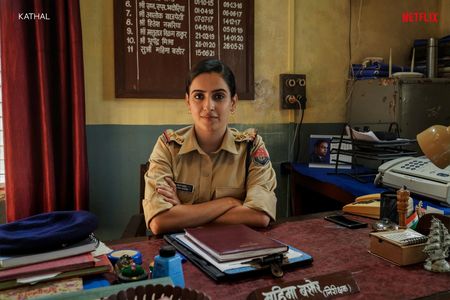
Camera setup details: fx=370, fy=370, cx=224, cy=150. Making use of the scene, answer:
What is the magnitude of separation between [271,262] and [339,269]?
0.18m

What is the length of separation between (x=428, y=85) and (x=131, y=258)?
2520 millimetres

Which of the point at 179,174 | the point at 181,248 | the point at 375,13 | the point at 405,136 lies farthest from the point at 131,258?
the point at 375,13

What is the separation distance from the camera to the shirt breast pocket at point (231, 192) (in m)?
1.64

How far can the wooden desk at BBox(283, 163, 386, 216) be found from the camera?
6.77ft

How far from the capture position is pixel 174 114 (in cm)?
262

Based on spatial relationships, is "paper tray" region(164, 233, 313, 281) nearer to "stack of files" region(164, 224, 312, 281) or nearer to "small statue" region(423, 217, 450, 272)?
"stack of files" region(164, 224, 312, 281)

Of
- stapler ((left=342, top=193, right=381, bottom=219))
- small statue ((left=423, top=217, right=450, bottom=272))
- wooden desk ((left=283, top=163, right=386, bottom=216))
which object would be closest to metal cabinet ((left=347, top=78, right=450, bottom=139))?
wooden desk ((left=283, top=163, right=386, bottom=216))

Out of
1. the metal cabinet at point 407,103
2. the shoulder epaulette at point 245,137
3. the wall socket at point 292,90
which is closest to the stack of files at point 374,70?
the metal cabinet at point 407,103

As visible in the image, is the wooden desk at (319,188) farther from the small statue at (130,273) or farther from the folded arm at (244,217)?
the small statue at (130,273)

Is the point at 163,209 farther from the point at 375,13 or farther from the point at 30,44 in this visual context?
the point at 375,13

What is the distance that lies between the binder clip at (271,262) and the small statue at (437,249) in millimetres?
383

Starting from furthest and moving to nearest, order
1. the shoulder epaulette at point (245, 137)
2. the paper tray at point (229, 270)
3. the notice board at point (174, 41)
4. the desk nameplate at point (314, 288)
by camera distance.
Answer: the notice board at point (174, 41)
the shoulder epaulette at point (245, 137)
the paper tray at point (229, 270)
the desk nameplate at point (314, 288)

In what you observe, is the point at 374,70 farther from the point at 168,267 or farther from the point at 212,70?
the point at 168,267

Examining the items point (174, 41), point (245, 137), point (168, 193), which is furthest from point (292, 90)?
point (168, 193)
